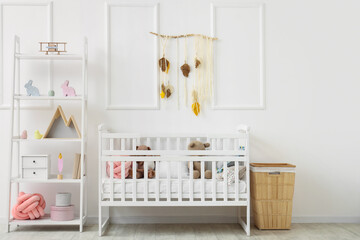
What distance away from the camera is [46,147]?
132 inches

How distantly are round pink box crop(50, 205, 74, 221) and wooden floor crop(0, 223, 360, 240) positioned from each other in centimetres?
10

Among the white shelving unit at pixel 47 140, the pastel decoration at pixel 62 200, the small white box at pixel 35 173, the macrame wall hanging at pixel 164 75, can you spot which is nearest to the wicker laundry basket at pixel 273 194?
the macrame wall hanging at pixel 164 75

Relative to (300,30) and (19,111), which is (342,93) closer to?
(300,30)

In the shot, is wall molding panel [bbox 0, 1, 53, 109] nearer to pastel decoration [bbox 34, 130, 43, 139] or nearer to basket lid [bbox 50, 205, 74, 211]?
pastel decoration [bbox 34, 130, 43, 139]

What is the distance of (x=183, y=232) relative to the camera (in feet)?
9.97

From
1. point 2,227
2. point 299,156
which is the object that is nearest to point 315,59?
point 299,156

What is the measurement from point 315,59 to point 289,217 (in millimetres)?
1361

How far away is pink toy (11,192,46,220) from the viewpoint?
10.1 feet

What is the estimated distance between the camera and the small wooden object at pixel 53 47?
3131 millimetres

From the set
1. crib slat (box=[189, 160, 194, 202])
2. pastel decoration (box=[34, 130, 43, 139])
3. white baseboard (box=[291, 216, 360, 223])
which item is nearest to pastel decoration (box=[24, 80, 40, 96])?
pastel decoration (box=[34, 130, 43, 139])

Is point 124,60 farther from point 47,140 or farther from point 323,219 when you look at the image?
point 323,219

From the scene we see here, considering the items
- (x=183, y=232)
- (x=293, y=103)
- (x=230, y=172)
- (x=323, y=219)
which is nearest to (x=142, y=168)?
(x=183, y=232)

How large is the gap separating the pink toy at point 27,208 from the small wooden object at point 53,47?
1.15 metres

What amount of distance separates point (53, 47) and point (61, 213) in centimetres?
130
